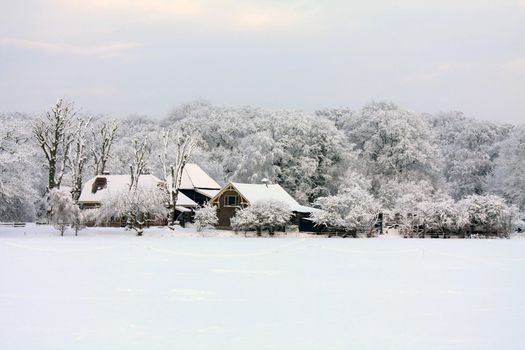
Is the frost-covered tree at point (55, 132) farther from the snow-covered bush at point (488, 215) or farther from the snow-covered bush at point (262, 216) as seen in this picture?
the snow-covered bush at point (488, 215)

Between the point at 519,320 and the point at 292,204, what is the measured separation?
4854 cm

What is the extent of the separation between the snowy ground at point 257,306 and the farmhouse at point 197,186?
45399 mm

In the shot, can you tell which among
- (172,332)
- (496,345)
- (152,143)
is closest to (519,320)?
(496,345)

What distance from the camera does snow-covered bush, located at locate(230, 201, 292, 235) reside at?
5716 centimetres

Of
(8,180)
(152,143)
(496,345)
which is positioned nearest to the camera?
(496,345)

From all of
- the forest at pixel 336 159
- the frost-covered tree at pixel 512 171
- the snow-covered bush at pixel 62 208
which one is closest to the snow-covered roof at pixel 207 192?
the forest at pixel 336 159

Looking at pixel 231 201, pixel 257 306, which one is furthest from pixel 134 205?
pixel 257 306

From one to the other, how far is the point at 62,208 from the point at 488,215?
34.3 meters

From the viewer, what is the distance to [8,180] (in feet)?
164

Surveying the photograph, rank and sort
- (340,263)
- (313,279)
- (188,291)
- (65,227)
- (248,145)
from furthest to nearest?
(248,145) < (65,227) < (340,263) < (313,279) < (188,291)

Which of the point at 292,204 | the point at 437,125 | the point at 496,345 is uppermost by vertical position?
the point at 437,125

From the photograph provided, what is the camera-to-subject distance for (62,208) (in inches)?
2053

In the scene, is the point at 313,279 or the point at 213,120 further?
the point at 213,120

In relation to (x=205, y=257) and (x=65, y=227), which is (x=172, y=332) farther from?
(x=65, y=227)
